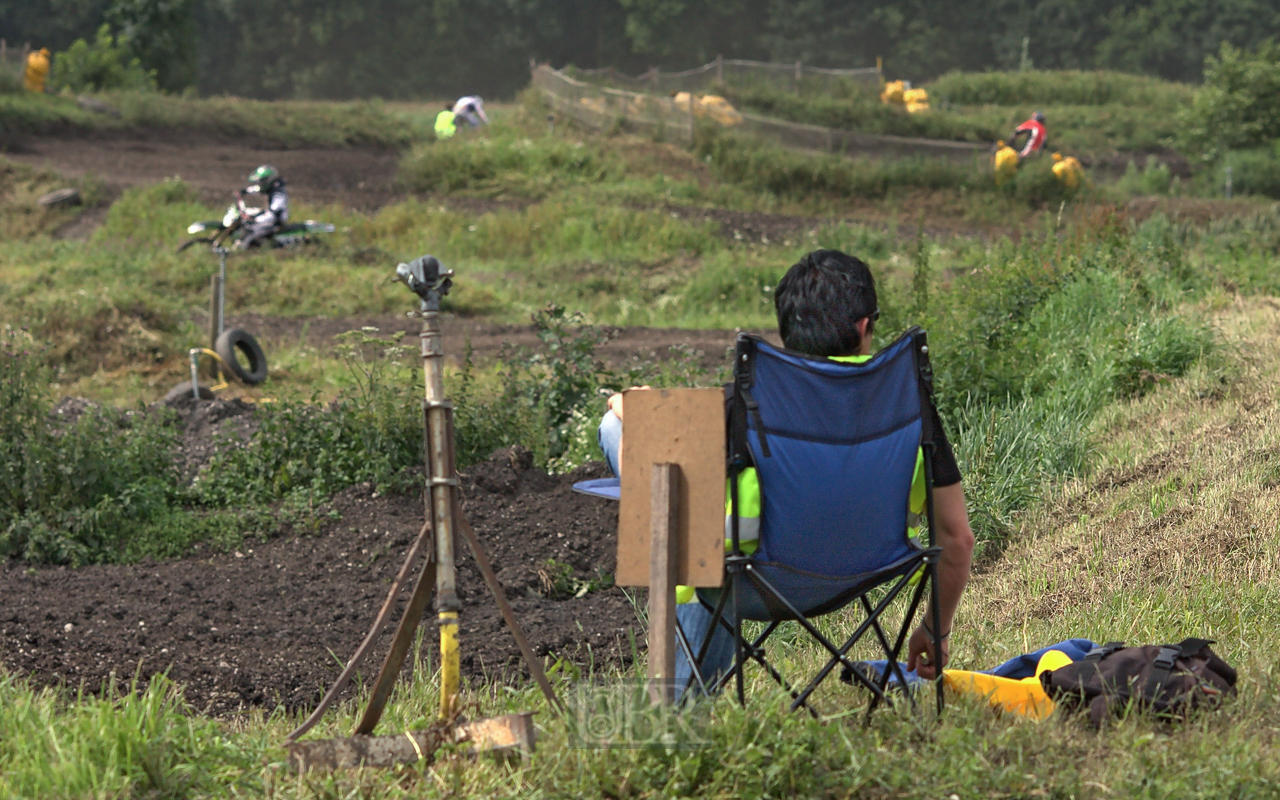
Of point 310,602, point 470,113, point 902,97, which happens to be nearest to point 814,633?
point 310,602

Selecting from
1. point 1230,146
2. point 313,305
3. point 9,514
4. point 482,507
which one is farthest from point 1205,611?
point 1230,146

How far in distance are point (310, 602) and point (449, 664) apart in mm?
2984

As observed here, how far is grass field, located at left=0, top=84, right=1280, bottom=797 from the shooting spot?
9.45 feet

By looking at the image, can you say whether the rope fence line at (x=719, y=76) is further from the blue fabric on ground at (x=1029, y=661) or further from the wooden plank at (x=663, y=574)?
the wooden plank at (x=663, y=574)

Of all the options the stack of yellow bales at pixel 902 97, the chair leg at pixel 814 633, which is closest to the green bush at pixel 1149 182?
the stack of yellow bales at pixel 902 97

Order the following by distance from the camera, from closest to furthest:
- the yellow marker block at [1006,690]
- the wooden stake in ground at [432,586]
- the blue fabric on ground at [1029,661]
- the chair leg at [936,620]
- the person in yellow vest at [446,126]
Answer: the wooden stake in ground at [432,586] < the chair leg at [936,620] < the yellow marker block at [1006,690] < the blue fabric on ground at [1029,661] < the person in yellow vest at [446,126]

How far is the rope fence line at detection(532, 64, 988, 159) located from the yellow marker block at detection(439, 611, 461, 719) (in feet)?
69.2

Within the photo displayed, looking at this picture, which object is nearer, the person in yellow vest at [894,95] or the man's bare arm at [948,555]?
the man's bare arm at [948,555]

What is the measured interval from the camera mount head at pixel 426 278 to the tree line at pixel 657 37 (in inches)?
2022

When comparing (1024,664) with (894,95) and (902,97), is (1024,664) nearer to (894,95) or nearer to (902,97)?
(894,95)

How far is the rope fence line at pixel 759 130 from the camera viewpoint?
23.9 metres

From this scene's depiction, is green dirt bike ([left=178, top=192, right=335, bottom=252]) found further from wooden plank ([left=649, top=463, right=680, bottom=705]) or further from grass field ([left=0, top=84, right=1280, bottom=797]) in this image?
wooden plank ([left=649, top=463, right=680, bottom=705])

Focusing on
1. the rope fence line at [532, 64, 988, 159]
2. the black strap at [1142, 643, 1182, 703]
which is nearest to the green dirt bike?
the rope fence line at [532, 64, 988, 159]

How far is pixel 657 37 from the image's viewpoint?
5534 centimetres
